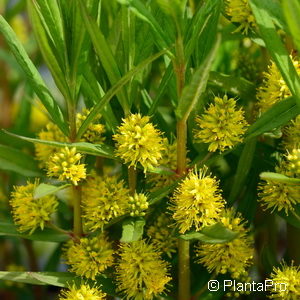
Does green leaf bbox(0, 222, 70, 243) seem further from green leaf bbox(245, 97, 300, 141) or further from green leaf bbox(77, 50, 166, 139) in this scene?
green leaf bbox(245, 97, 300, 141)

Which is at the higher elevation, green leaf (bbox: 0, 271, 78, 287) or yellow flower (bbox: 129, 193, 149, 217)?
yellow flower (bbox: 129, 193, 149, 217)

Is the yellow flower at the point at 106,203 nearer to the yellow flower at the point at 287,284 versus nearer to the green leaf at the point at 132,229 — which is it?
the green leaf at the point at 132,229

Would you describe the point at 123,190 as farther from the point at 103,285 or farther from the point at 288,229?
the point at 288,229

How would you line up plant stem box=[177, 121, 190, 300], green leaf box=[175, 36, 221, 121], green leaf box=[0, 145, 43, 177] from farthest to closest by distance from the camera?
1. green leaf box=[0, 145, 43, 177]
2. plant stem box=[177, 121, 190, 300]
3. green leaf box=[175, 36, 221, 121]

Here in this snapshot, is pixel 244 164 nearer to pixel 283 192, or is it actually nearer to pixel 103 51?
pixel 283 192

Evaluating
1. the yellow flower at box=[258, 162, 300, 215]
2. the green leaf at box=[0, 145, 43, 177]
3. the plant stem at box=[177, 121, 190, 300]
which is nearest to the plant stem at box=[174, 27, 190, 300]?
the plant stem at box=[177, 121, 190, 300]

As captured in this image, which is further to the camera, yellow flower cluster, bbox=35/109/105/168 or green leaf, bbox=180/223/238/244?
yellow flower cluster, bbox=35/109/105/168

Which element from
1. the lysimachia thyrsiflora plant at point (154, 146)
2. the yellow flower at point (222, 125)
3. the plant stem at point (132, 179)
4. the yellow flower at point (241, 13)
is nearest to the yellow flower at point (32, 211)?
the lysimachia thyrsiflora plant at point (154, 146)

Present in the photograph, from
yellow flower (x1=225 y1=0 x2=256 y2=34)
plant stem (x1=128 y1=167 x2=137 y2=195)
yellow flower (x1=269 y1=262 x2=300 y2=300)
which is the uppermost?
yellow flower (x1=225 y1=0 x2=256 y2=34)
